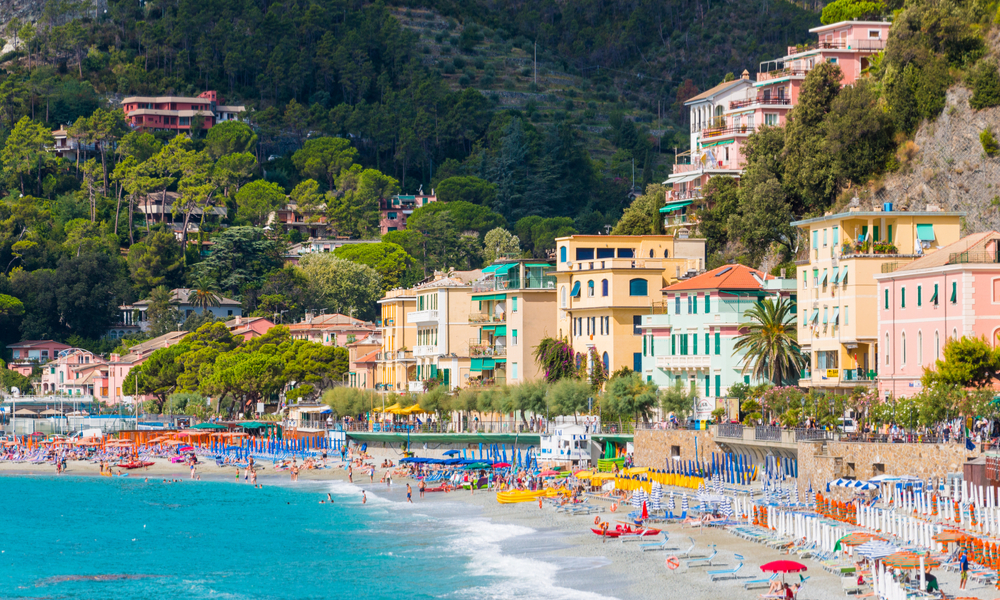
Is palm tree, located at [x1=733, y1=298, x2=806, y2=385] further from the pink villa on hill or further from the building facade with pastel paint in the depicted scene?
the pink villa on hill

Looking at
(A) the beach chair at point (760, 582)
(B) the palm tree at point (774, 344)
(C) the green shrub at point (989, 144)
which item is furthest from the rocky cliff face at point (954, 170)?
(A) the beach chair at point (760, 582)

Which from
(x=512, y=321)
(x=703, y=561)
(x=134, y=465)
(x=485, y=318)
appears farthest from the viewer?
(x=134, y=465)

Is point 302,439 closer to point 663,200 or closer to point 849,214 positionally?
point 663,200

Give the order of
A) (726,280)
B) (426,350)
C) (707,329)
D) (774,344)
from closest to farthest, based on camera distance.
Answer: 1. (774,344)
2. (726,280)
3. (707,329)
4. (426,350)

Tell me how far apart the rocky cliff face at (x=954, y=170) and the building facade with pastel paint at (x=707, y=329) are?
655 cm

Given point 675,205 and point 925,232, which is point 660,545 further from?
point 675,205

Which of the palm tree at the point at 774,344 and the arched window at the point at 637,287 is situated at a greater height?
the arched window at the point at 637,287

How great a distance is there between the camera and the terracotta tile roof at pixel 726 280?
221 ft

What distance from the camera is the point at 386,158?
19612 cm

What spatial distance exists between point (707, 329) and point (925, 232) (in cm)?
1260

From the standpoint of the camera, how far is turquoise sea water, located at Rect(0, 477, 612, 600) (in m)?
45.0

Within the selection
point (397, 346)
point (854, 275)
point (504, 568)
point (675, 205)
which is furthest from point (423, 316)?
point (504, 568)

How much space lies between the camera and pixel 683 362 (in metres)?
69.2

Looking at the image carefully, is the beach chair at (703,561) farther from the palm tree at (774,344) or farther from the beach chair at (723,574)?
the palm tree at (774,344)
